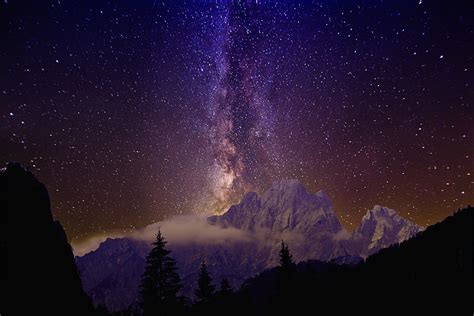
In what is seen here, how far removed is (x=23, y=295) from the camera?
2134 centimetres

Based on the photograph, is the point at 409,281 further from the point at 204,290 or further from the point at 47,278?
the point at 47,278

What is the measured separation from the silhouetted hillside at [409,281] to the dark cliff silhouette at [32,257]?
43.5 ft

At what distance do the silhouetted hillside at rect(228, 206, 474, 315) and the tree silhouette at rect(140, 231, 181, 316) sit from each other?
31.5 feet

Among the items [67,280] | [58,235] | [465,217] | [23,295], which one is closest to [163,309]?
[23,295]

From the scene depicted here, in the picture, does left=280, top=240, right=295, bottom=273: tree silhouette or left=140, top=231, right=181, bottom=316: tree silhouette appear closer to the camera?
left=140, top=231, right=181, bottom=316: tree silhouette

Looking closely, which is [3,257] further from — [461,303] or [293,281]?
[461,303]

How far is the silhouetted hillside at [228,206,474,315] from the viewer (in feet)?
127

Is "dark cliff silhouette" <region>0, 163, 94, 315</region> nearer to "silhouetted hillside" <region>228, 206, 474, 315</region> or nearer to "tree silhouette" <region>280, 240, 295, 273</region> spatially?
"silhouetted hillside" <region>228, 206, 474, 315</region>

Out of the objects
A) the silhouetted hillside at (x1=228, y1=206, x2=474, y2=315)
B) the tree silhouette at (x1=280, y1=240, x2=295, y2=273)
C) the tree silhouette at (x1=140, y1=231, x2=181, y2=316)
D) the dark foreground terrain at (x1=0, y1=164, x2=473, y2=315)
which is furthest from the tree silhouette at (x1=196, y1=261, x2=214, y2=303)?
the tree silhouette at (x1=280, y1=240, x2=295, y2=273)

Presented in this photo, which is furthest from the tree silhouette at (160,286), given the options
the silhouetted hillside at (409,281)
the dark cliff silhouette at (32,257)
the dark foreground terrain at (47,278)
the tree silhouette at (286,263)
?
the tree silhouette at (286,263)

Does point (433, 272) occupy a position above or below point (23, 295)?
below

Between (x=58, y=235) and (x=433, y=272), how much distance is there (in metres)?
76.2

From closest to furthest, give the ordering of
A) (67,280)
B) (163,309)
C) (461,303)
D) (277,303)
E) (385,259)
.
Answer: (163,309) → (277,303) → (67,280) → (461,303) → (385,259)

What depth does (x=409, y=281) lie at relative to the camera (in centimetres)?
7700
